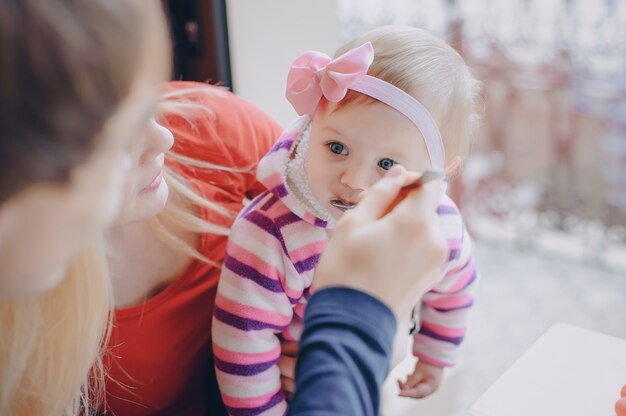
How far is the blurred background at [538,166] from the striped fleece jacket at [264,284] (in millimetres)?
1158

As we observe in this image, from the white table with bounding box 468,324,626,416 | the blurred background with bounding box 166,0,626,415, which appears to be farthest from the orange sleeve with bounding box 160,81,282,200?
the blurred background with bounding box 166,0,626,415

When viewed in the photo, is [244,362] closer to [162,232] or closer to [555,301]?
[162,232]

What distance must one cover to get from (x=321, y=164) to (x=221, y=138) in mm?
283

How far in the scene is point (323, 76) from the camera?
950 millimetres

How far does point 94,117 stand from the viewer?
0.53m

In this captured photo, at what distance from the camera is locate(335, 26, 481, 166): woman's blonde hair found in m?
0.94

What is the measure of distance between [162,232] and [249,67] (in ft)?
2.80

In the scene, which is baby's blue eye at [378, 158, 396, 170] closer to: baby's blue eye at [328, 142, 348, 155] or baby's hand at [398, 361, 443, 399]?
baby's blue eye at [328, 142, 348, 155]

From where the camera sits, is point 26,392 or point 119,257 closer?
point 26,392

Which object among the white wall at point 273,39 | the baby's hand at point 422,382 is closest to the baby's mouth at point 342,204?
the baby's hand at point 422,382

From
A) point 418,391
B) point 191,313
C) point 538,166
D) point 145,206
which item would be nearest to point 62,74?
point 145,206

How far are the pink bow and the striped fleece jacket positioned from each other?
0.06 meters

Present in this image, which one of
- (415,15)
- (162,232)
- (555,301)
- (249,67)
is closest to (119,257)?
(162,232)

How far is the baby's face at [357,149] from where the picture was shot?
93 centimetres
